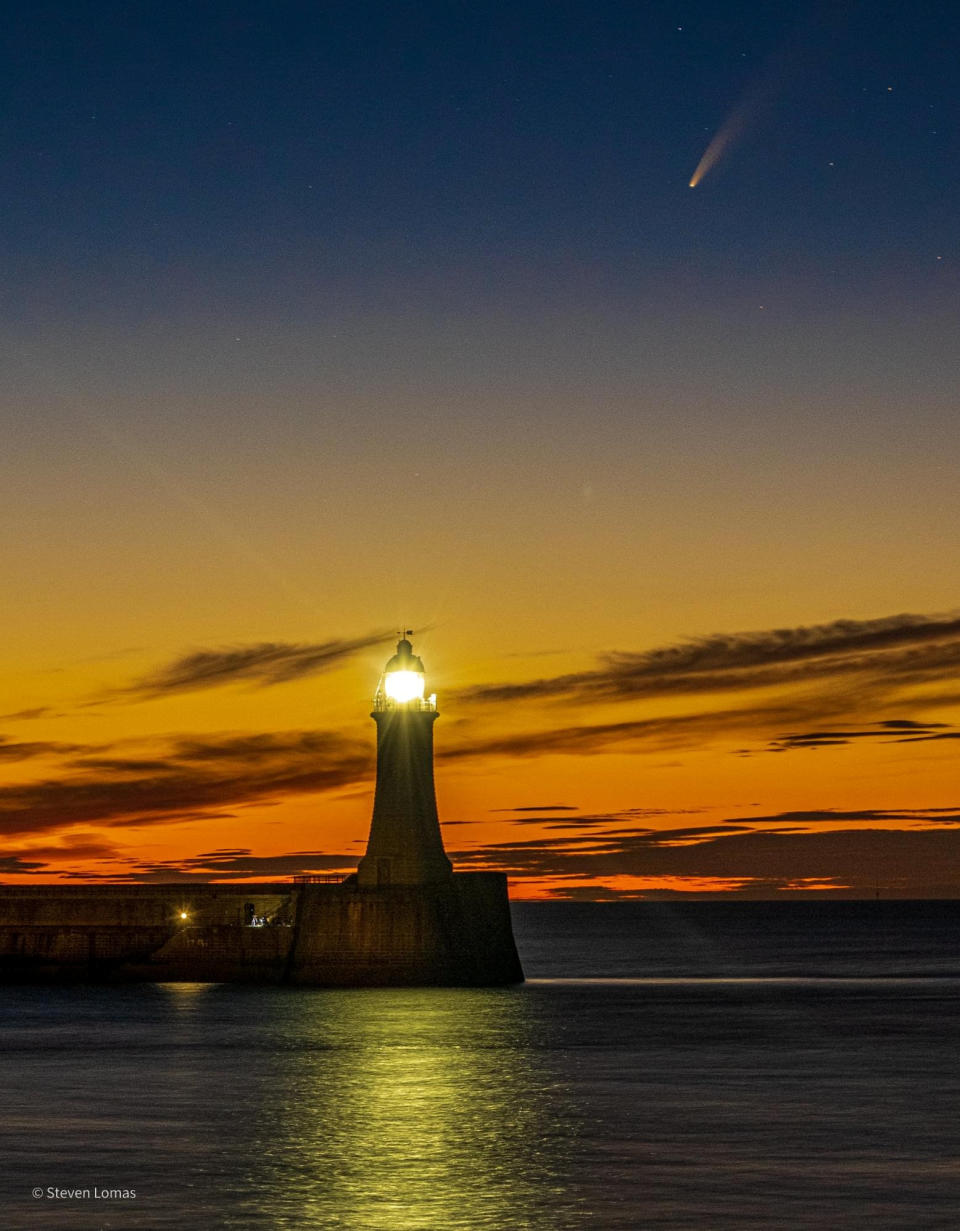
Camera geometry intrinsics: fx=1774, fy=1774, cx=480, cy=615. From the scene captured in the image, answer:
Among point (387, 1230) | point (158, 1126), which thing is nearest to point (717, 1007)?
point (158, 1126)

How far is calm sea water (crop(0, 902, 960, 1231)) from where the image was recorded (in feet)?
90.1

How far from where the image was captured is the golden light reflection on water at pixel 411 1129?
2755 centimetres

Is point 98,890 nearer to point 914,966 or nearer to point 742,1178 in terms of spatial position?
point 742,1178

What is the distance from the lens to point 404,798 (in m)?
65.3

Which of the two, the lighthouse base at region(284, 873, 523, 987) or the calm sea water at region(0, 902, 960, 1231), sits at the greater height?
the lighthouse base at region(284, 873, 523, 987)

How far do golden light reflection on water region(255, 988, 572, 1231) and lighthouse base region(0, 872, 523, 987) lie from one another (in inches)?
216

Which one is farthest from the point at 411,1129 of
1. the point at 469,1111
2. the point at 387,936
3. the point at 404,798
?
the point at 404,798

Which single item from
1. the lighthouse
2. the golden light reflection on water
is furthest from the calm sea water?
the lighthouse

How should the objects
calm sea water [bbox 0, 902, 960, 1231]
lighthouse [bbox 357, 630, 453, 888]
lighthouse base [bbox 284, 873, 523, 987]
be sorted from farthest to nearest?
lighthouse [bbox 357, 630, 453, 888] < lighthouse base [bbox 284, 873, 523, 987] < calm sea water [bbox 0, 902, 960, 1231]

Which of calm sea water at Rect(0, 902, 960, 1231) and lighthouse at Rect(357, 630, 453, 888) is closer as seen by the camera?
calm sea water at Rect(0, 902, 960, 1231)

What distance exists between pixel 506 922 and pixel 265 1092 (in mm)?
28249

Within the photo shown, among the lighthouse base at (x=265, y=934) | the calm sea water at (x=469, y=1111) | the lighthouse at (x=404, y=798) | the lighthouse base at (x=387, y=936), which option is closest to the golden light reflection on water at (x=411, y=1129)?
the calm sea water at (x=469, y=1111)

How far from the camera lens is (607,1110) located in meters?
38.1

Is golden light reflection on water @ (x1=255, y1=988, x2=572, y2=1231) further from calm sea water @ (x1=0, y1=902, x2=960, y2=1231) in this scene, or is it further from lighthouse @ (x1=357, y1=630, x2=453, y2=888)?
lighthouse @ (x1=357, y1=630, x2=453, y2=888)
